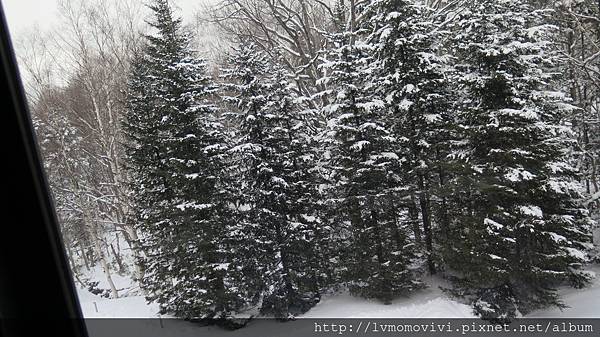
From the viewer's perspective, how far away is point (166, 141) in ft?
17.5

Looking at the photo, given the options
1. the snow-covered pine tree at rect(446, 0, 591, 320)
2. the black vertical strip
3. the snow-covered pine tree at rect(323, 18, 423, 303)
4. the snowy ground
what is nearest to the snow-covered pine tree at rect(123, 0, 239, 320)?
the snowy ground

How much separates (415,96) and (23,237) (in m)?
5.39

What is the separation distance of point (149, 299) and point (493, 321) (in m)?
4.33

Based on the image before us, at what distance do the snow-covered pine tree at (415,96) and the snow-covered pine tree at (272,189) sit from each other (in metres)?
1.41

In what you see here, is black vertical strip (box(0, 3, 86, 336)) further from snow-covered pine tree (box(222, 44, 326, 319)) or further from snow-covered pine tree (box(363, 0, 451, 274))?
snow-covered pine tree (box(363, 0, 451, 274))

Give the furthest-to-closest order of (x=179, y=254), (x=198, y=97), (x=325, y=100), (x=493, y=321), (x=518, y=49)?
1. (x=325, y=100)
2. (x=198, y=97)
3. (x=179, y=254)
4. (x=518, y=49)
5. (x=493, y=321)

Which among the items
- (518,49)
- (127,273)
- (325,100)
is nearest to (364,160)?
(325,100)

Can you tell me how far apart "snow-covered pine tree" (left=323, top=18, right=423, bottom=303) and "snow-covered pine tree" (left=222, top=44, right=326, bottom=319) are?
1.52ft

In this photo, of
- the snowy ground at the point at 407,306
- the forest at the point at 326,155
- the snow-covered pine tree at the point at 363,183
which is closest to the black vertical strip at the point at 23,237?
the snowy ground at the point at 407,306

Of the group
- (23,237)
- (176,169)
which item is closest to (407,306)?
(176,169)

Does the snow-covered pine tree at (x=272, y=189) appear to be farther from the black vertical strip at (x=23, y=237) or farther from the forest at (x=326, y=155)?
the black vertical strip at (x=23, y=237)

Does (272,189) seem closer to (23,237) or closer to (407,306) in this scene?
(407,306)

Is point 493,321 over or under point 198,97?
under

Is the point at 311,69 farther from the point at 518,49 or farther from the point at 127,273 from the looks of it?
the point at 127,273
